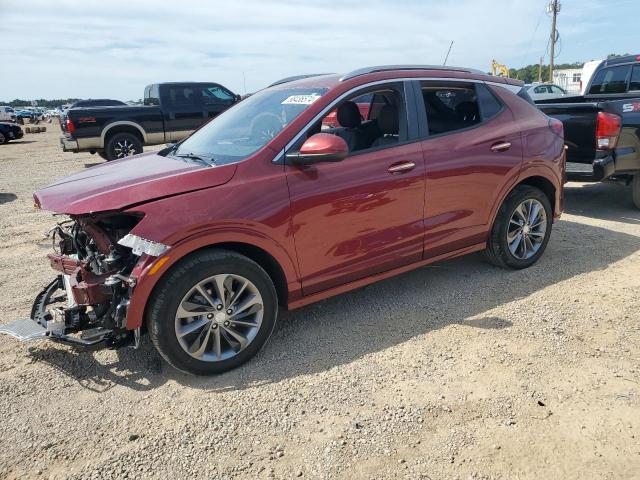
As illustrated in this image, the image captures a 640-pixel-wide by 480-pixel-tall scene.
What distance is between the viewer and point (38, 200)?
339cm

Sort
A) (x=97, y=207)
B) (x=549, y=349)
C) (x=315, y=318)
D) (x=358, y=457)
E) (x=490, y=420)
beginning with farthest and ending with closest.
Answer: (x=315, y=318) → (x=549, y=349) → (x=97, y=207) → (x=490, y=420) → (x=358, y=457)

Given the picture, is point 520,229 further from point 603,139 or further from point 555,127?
point 603,139

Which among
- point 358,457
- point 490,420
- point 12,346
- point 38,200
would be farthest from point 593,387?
point 12,346

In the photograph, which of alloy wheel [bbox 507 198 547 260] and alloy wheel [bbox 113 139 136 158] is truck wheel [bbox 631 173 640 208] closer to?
alloy wheel [bbox 507 198 547 260]

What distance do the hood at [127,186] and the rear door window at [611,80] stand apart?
8.54 metres

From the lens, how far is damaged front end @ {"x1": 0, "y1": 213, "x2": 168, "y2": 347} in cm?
302

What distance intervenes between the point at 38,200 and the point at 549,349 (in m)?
3.54

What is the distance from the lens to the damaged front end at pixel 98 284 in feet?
9.91

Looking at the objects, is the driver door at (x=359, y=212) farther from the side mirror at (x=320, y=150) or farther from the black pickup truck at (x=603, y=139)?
the black pickup truck at (x=603, y=139)

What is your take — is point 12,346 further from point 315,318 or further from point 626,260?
point 626,260

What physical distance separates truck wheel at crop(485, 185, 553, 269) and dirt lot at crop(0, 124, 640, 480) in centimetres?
33

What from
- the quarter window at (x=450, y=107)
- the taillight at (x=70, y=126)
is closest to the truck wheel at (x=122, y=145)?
the taillight at (x=70, y=126)

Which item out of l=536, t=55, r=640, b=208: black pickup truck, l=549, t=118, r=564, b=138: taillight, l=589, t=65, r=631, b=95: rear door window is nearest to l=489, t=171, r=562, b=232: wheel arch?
l=549, t=118, r=564, b=138: taillight

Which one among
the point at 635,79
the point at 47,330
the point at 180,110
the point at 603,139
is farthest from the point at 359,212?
the point at 180,110
